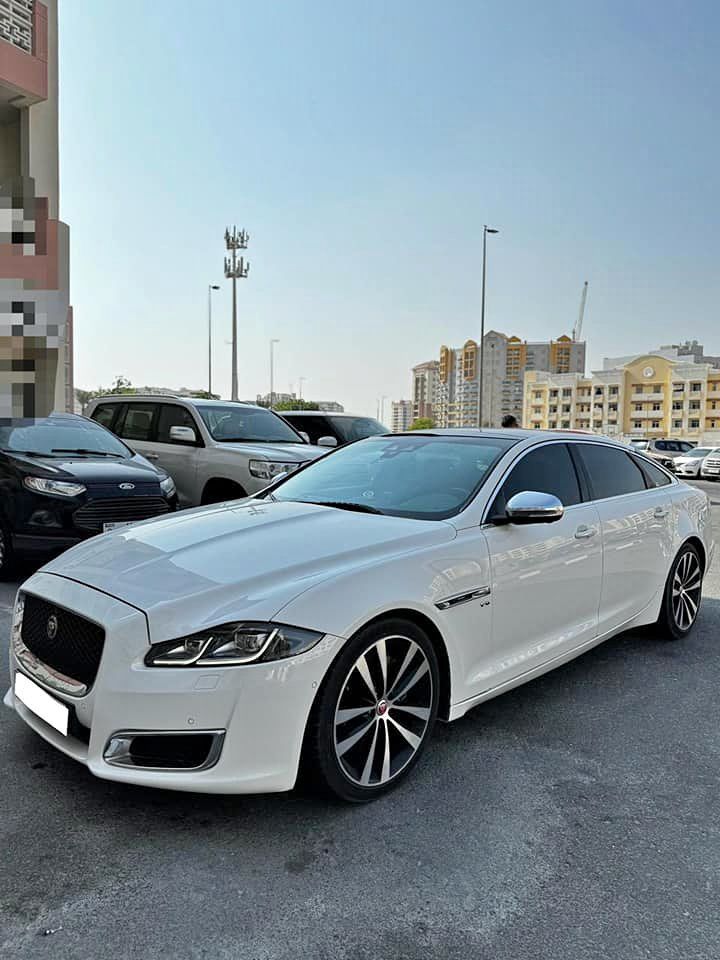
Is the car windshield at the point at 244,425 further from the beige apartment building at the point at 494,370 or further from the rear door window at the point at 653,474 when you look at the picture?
the beige apartment building at the point at 494,370

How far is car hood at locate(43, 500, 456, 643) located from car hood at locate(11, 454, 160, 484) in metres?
2.95

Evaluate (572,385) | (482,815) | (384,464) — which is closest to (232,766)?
(482,815)

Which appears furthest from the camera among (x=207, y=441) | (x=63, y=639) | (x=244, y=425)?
(x=244, y=425)

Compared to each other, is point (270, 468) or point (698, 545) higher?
point (270, 468)

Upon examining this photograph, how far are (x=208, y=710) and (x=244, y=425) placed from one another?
6.92m

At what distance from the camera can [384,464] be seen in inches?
163

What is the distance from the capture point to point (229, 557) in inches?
114

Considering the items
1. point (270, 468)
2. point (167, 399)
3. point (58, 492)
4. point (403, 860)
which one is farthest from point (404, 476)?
point (167, 399)

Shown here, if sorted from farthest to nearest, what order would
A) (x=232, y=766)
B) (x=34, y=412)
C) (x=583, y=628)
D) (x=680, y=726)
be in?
1. (x=34, y=412)
2. (x=583, y=628)
3. (x=680, y=726)
4. (x=232, y=766)

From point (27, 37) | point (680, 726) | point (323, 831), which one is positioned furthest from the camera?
point (27, 37)

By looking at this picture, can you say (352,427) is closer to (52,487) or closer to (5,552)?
(52,487)

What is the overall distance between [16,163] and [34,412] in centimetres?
1269

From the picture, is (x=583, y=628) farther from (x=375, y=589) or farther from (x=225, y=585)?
(x=225, y=585)

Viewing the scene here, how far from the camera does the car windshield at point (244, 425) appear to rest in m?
8.80
